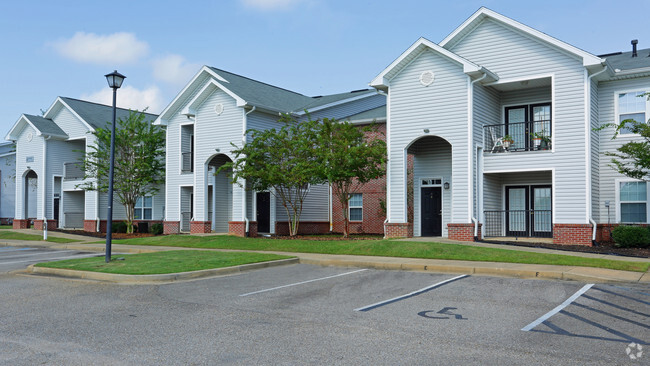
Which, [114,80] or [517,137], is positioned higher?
[114,80]

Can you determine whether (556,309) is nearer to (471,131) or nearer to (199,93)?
(471,131)

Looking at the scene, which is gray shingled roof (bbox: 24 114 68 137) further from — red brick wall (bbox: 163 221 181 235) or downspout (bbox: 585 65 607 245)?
downspout (bbox: 585 65 607 245)

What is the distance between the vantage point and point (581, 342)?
6570 millimetres

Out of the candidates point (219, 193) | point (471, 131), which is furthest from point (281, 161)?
point (471, 131)

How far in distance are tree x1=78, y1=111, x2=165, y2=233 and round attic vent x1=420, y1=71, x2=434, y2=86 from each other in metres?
16.0

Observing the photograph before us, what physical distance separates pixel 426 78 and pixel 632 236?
8724 mm

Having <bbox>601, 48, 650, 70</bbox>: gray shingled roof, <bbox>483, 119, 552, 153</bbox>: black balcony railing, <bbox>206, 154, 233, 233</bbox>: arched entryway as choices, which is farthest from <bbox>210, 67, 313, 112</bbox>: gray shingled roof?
<bbox>601, 48, 650, 70</bbox>: gray shingled roof

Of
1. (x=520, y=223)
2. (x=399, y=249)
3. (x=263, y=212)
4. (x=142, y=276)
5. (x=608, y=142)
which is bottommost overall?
(x=142, y=276)

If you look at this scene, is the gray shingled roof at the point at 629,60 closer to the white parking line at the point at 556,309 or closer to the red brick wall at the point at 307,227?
the white parking line at the point at 556,309

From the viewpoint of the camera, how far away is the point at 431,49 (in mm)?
20234

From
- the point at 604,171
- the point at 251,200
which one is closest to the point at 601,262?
the point at 604,171

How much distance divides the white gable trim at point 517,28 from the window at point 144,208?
19.7 meters

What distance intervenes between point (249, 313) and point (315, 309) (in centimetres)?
109

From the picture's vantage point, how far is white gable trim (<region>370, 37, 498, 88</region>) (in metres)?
18.9
